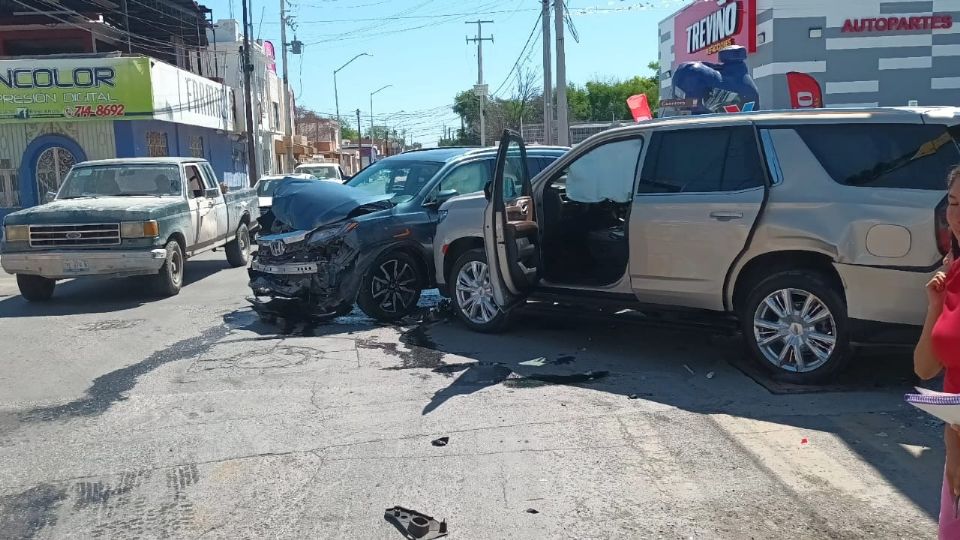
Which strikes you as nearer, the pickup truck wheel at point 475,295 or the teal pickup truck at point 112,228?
the pickup truck wheel at point 475,295

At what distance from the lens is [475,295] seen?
8.12 metres

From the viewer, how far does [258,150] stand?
3800 centimetres

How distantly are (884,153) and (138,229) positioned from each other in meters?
8.61

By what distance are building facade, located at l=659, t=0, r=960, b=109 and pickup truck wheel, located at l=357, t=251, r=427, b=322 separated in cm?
1766

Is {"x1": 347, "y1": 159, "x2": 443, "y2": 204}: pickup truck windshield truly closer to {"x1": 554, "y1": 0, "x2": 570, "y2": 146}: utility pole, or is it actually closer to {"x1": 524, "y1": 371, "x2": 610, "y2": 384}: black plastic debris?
{"x1": 524, "y1": 371, "x2": 610, "y2": 384}: black plastic debris

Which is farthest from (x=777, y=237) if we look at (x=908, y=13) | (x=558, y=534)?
(x=908, y=13)

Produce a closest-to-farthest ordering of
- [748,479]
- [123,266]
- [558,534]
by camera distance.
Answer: [558,534] → [748,479] → [123,266]

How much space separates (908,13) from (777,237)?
21964mm

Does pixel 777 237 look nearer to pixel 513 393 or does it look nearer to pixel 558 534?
pixel 513 393

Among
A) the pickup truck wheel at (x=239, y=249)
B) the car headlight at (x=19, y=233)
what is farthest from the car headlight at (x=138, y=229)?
the pickup truck wheel at (x=239, y=249)

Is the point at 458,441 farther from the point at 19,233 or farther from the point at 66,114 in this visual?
the point at 66,114

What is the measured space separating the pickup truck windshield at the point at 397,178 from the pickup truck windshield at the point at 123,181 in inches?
131

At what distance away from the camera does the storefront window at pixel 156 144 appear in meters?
26.7

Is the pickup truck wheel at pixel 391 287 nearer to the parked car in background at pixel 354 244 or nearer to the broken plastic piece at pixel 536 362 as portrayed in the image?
Answer: the parked car in background at pixel 354 244
